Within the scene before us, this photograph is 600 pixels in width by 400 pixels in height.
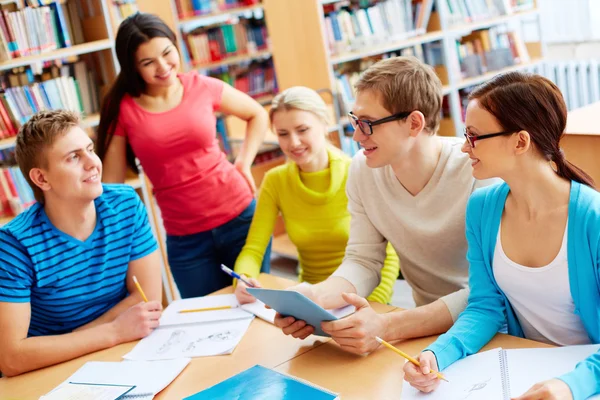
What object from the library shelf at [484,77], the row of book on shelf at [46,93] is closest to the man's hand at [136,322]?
the row of book on shelf at [46,93]

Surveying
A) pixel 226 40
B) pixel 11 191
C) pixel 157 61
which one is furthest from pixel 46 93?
pixel 226 40

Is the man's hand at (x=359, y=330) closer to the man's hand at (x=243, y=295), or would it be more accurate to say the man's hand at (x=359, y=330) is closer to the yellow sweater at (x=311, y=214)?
the man's hand at (x=243, y=295)

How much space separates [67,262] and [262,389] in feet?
2.62

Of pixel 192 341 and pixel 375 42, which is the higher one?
pixel 375 42

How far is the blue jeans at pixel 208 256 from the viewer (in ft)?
8.33

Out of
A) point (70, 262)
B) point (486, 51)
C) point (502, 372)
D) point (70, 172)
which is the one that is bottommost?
point (502, 372)

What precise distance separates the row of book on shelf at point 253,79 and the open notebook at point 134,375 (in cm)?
363

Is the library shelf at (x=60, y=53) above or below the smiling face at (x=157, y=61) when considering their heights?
above

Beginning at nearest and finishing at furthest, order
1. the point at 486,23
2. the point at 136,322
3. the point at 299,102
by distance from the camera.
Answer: the point at 136,322
the point at 299,102
the point at 486,23

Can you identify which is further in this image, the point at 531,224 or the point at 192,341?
the point at 192,341

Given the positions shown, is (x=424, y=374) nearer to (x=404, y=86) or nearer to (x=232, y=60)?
(x=404, y=86)

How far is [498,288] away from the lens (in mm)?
1605

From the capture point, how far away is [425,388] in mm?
1361

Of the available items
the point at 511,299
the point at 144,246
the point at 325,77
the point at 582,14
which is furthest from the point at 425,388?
the point at 582,14
